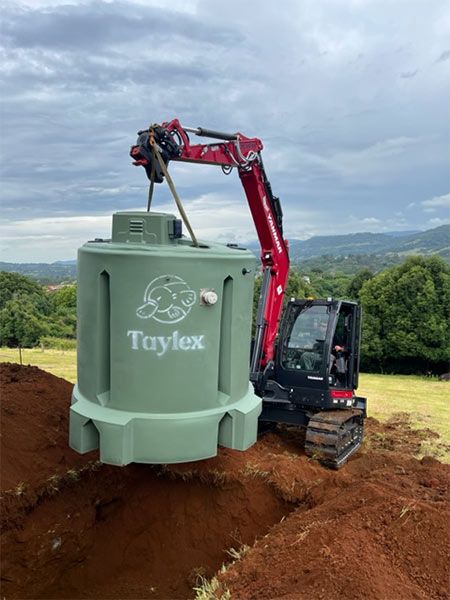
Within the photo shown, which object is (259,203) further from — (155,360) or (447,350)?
(447,350)

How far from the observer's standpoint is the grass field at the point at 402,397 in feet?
42.2

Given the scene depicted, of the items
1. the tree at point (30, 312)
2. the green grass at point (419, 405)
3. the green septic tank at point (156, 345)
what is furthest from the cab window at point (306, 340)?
the tree at point (30, 312)

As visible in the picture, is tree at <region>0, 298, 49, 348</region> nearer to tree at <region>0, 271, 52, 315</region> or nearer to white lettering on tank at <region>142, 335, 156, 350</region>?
tree at <region>0, 271, 52, 315</region>

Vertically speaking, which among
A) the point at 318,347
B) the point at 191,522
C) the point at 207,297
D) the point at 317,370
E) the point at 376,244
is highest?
the point at 376,244

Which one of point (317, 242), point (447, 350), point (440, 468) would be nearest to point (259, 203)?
point (440, 468)

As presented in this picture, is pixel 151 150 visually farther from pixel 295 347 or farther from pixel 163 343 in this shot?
pixel 295 347

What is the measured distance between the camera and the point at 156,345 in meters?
4.58

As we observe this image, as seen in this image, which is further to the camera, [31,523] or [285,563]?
[31,523]

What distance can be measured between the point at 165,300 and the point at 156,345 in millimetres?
386

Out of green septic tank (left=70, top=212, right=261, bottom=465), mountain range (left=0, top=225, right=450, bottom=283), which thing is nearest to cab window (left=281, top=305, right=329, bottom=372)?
green septic tank (left=70, top=212, right=261, bottom=465)

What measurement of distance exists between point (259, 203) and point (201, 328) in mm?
5742

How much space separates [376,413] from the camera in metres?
14.1

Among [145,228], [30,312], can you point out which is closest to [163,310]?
[145,228]

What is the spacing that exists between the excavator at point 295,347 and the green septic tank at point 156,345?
14.3 ft
